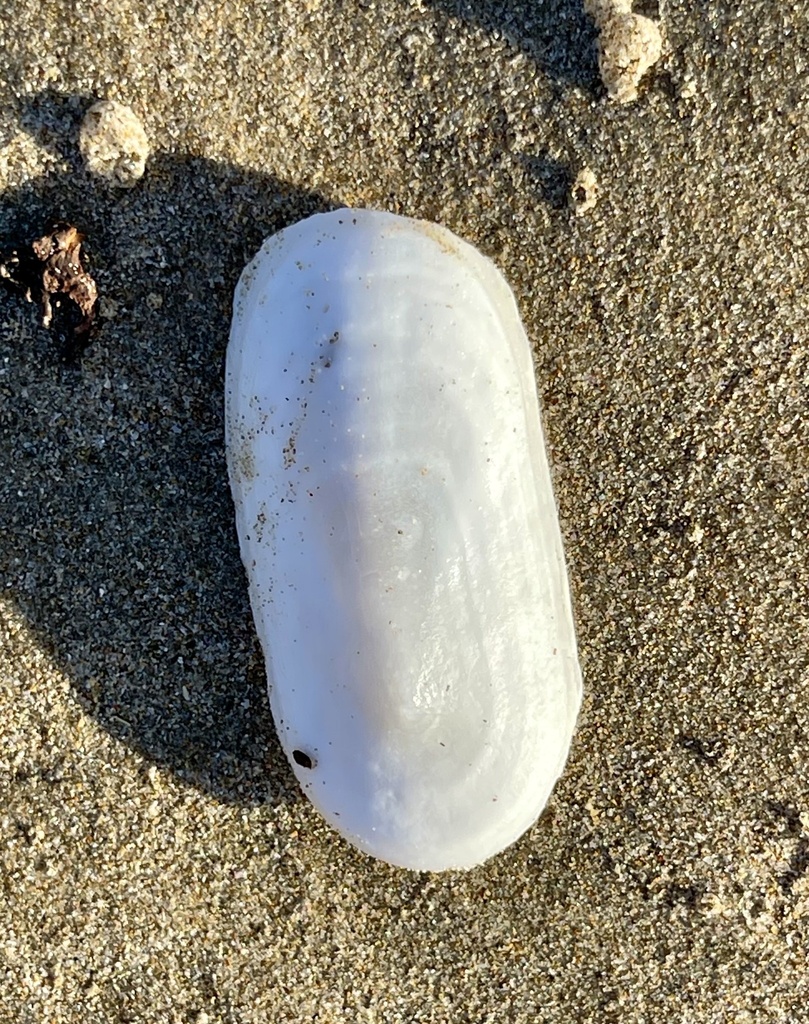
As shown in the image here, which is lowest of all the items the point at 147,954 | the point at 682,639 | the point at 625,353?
the point at 147,954

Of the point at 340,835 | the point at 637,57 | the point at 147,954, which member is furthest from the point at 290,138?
the point at 147,954

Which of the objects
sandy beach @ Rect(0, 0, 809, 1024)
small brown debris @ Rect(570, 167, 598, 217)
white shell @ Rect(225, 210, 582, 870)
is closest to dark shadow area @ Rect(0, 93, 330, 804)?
sandy beach @ Rect(0, 0, 809, 1024)

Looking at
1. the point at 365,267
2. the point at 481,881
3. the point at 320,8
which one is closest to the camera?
the point at 365,267

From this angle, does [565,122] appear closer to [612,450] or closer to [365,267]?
[365,267]

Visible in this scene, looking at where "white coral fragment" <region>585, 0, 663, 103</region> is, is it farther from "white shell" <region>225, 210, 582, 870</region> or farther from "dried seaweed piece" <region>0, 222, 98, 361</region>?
"dried seaweed piece" <region>0, 222, 98, 361</region>

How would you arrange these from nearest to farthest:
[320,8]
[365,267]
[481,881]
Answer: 1. [365,267]
2. [320,8]
3. [481,881]

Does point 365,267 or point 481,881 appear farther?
point 481,881

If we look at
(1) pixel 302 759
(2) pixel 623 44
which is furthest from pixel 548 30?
(1) pixel 302 759
